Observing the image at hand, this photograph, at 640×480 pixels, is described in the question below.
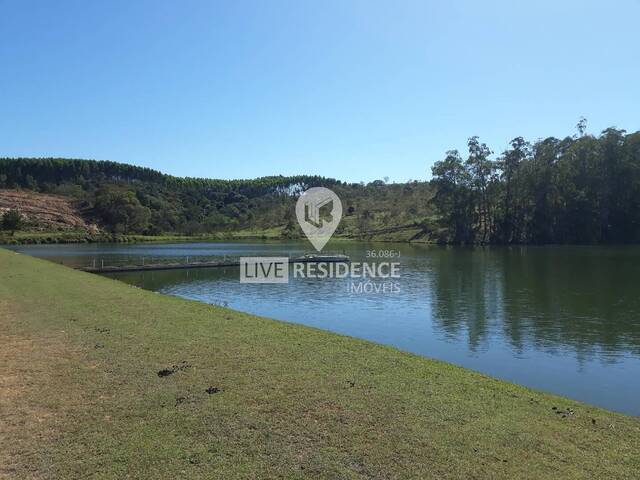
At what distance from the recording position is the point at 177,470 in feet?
15.9

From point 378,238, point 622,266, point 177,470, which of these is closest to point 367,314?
point 177,470

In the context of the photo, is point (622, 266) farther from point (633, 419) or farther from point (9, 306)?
point (9, 306)

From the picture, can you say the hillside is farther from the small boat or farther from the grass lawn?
the grass lawn

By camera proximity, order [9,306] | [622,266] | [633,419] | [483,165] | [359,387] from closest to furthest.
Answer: [633,419] → [359,387] → [9,306] → [622,266] → [483,165]

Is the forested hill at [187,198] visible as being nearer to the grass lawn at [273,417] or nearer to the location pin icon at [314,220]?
the location pin icon at [314,220]

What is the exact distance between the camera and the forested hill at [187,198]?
373 ft

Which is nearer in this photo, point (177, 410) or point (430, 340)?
point (177, 410)

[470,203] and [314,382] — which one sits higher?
[470,203]

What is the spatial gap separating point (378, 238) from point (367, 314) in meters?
77.6

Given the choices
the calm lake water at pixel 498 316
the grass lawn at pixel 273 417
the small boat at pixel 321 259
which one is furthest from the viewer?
the small boat at pixel 321 259

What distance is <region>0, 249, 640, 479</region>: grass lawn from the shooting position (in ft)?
16.3

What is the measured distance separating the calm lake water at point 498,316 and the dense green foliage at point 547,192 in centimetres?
4586

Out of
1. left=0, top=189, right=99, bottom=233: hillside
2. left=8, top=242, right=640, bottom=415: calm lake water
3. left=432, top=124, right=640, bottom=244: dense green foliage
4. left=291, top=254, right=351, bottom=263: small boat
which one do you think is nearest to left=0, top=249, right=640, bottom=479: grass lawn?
left=8, top=242, right=640, bottom=415: calm lake water

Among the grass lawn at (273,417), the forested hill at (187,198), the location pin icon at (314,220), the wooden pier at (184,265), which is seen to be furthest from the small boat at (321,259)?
the forested hill at (187,198)
